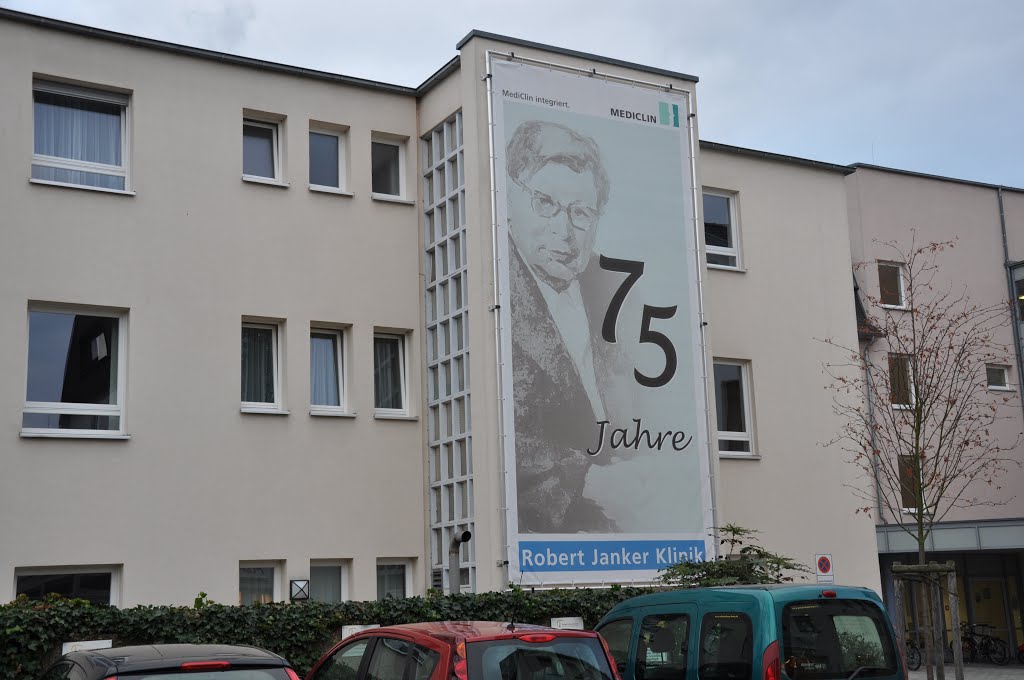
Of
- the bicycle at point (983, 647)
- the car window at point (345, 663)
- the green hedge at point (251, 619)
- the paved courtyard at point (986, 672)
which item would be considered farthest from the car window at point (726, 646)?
the bicycle at point (983, 647)

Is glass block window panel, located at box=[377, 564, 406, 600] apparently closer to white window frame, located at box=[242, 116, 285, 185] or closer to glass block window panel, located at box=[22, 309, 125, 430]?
glass block window panel, located at box=[22, 309, 125, 430]

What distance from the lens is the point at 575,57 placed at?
18141 mm

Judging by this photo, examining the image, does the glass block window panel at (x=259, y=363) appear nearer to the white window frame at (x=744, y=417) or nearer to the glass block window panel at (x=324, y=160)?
the glass block window panel at (x=324, y=160)

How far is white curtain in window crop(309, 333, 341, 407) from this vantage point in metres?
17.7

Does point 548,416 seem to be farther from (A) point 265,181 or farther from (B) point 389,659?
(B) point 389,659

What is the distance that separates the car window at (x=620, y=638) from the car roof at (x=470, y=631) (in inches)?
68.9

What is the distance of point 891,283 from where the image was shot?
87.7ft

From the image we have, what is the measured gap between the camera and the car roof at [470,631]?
811 centimetres

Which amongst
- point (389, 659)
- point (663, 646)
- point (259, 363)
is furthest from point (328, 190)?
point (389, 659)

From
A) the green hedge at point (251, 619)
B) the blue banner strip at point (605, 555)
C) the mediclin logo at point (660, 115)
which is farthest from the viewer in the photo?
the mediclin logo at point (660, 115)

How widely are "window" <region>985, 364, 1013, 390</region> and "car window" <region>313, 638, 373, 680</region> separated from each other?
915 inches

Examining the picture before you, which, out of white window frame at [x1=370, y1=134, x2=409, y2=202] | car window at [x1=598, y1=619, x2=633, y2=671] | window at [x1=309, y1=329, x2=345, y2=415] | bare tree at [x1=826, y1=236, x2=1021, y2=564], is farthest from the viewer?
bare tree at [x1=826, y1=236, x2=1021, y2=564]

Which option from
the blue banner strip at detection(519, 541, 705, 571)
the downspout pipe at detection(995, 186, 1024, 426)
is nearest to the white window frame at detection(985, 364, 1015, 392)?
the downspout pipe at detection(995, 186, 1024, 426)

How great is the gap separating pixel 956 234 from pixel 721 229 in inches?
379
